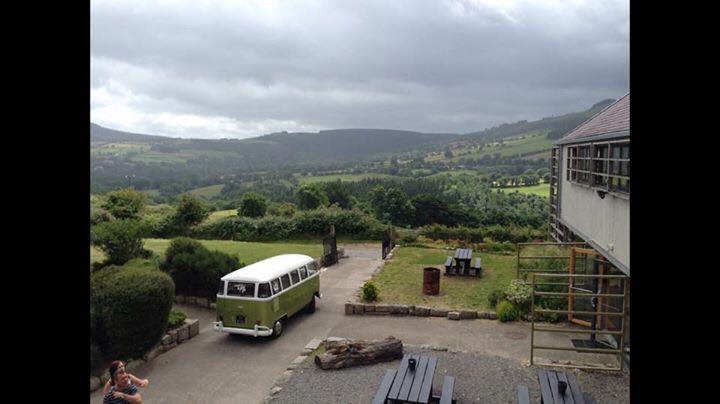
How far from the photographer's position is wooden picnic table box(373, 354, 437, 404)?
22.7 ft

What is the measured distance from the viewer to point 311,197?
48.0m

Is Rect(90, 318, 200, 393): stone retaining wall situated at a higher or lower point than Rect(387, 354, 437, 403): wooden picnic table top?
lower

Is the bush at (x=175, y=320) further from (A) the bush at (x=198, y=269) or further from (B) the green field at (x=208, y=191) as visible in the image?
(B) the green field at (x=208, y=191)

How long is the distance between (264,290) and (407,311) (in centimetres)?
428

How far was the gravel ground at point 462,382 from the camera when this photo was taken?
26.5 feet

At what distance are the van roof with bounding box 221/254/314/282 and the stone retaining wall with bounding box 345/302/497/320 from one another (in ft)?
6.38

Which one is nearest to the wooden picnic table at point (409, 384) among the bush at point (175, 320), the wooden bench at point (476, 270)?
the bush at point (175, 320)

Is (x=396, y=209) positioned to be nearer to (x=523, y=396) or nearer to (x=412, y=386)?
(x=412, y=386)

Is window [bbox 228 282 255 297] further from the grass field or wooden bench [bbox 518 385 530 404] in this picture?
the grass field

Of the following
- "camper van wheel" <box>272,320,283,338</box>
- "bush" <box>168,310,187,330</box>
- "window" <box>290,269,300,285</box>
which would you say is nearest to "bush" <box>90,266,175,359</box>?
"bush" <box>168,310,187,330</box>

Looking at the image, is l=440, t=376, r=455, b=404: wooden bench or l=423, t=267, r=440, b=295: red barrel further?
l=423, t=267, r=440, b=295: red barrel
